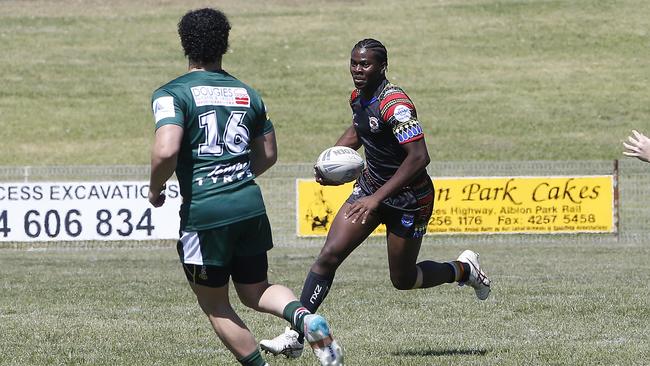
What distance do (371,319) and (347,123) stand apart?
2802 cm

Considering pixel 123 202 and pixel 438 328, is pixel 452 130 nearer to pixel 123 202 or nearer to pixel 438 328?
pixel 123 202

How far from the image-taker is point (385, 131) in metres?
7.94

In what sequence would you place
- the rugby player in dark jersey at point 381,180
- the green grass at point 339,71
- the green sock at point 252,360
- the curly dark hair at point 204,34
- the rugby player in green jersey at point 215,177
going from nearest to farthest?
the rugby player in green jersey at point 215,177
the curly dark hair at point 204,34
the green sock at point 252,360
the rugby player in dark jersey at point 381,180
the green grass at point 339,71

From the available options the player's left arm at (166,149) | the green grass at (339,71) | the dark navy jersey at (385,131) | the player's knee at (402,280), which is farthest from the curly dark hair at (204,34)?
the green grass at (339,71)

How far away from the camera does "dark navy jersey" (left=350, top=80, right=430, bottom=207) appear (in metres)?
7.65

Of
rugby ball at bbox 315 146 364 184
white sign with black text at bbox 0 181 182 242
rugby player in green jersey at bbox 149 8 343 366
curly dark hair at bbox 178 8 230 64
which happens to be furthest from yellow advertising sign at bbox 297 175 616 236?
curly dark hair at bbox 178 8 230 64

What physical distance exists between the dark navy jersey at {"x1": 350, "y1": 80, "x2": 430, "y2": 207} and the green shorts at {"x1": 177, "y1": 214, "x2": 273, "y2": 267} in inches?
67.9

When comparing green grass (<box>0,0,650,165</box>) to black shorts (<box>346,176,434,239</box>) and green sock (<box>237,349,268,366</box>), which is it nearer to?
black shorts (<box>346,176,434,239</box>)

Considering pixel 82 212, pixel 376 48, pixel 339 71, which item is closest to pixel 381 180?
pixel 376 48

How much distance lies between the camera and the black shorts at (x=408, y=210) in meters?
8.11

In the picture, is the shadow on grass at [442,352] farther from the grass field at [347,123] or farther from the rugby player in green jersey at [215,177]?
the rugby player in green jersey at [215,177]

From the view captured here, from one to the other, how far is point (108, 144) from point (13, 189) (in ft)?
53.5

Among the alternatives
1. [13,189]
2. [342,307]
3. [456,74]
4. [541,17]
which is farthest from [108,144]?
[342,307]

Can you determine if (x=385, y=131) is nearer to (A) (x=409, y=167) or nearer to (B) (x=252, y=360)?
(A) (x=409, y=167)
